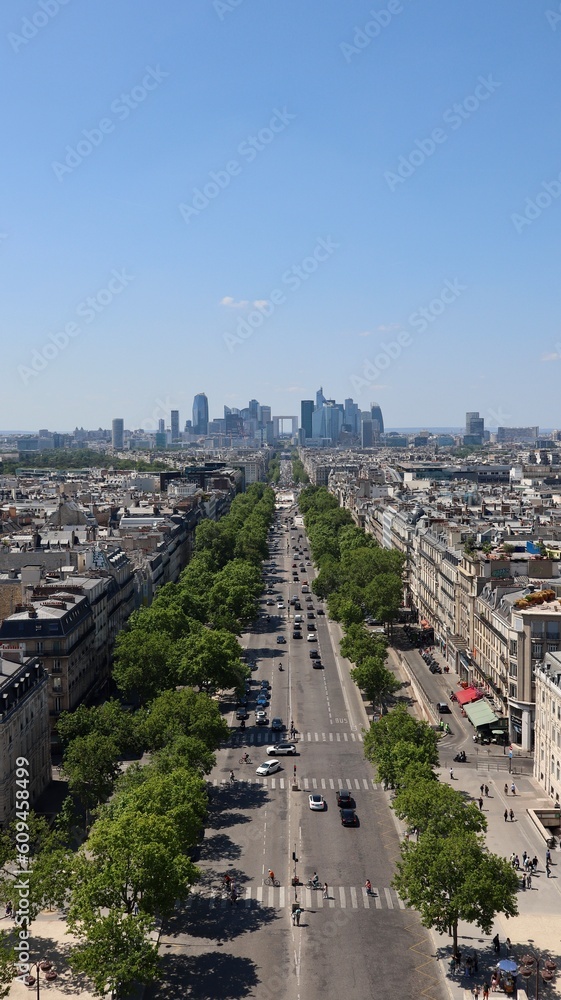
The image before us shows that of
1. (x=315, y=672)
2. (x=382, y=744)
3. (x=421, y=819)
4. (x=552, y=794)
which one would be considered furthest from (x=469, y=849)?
(x=315, y=672)

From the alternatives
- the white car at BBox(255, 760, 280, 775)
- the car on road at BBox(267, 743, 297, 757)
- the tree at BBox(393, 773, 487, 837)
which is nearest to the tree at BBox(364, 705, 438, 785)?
the tree at BBox(393, 773, 487, 837)

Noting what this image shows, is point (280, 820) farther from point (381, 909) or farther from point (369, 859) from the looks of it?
point (381, 909)

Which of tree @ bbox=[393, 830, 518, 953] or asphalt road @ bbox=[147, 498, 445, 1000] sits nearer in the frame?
asphalt road @ bbox=[147, 498, 445, 1000]

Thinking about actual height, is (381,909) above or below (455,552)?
below

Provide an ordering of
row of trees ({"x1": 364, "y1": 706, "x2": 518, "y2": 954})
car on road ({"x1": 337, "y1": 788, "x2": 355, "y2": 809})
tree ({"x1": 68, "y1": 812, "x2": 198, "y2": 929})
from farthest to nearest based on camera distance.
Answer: car on road ({"x1": 337, "y1": 788, "x2": 355, "y2": 809}) < row of trees ({"x1": 364, "y1": 706, "x2": 518, "y2": 954}) < tree ({"x1": 68, "y1": 812, "x2": 198, "y2": 929})

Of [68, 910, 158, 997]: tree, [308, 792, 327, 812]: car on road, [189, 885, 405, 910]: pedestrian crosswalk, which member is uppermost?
[68, 910, 158, 997]: tree

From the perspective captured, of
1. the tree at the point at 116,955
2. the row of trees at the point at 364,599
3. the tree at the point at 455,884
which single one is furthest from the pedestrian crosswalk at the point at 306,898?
the row of trees at the point at 364,599

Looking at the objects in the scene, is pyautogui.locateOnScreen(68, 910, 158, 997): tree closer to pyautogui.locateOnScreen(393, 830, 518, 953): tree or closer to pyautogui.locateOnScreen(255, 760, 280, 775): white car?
pyautogui.locateOnScreen(393, 830, 518, 953): tree
